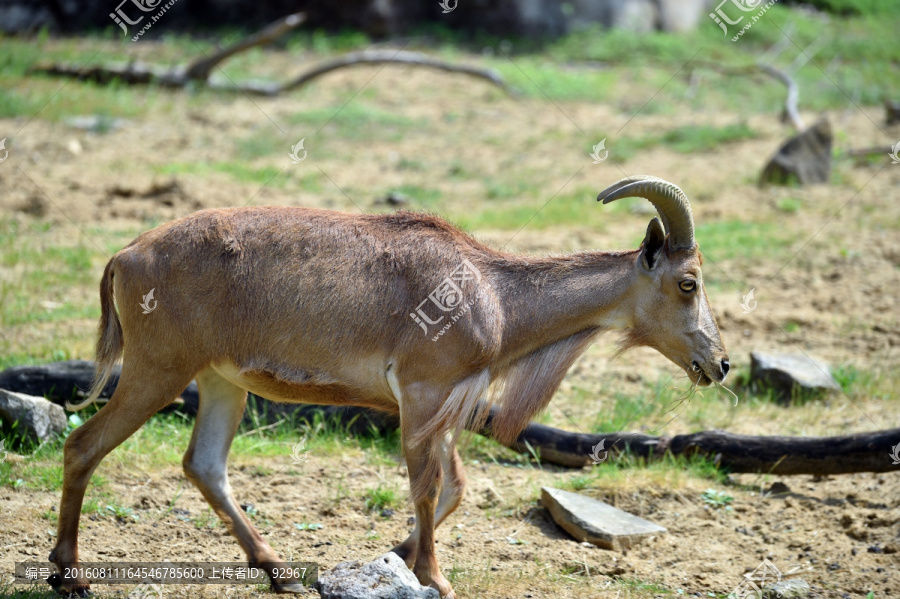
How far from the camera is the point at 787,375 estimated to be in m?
8.53

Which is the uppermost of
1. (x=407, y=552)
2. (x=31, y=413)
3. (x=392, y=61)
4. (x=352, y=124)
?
(x=392, y=61)

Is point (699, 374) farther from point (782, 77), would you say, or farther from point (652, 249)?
point (782, 77)

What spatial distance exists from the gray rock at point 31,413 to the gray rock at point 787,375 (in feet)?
20.0

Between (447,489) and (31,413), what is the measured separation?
3135 millimetres

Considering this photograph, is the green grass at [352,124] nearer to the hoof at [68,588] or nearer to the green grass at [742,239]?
the green grass at [742,239]

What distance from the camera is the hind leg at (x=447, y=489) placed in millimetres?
5930

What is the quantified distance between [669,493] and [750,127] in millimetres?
11157

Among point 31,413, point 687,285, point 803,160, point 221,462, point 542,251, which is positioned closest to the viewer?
point 687,285

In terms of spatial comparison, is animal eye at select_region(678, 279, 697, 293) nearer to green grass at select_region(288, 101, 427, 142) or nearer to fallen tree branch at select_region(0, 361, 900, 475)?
fallen tree branch at select_region(0, 361, 900, 475)

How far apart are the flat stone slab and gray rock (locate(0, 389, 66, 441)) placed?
3696 mm

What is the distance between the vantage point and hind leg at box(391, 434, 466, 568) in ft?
19.5

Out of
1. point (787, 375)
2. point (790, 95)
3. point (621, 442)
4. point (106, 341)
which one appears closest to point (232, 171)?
point (106, 341)

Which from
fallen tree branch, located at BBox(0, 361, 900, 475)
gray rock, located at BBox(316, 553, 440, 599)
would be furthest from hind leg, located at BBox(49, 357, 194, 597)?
fallen tree branch, located at BBox(0, 361, 900, 475)

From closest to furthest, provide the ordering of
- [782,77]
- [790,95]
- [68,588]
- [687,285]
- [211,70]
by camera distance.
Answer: [68,588] < [687,285] < [790,95] < [211,70] < [782,77]
